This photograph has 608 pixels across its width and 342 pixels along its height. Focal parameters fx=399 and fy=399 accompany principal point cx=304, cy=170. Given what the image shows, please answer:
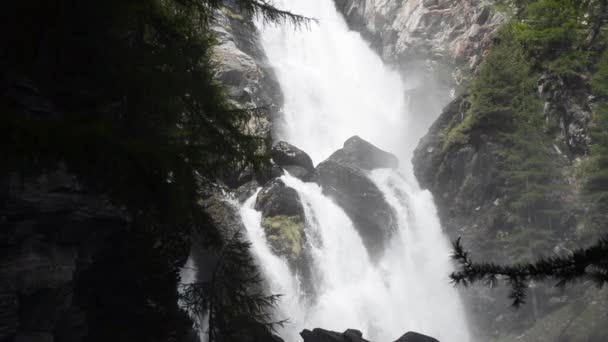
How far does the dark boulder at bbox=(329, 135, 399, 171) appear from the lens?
28.5m

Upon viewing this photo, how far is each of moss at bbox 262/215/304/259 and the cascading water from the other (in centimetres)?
43

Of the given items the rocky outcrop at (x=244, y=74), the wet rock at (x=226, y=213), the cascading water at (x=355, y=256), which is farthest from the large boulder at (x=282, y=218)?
the rocky outcrop at (x=244, y=74)

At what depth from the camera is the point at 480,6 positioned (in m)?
33.8

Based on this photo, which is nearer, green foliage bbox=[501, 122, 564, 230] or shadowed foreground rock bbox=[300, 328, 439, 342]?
shadowed foreground rock bbox=[300, 328, 439, 342]

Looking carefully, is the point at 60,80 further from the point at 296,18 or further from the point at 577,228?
the point at 577,228

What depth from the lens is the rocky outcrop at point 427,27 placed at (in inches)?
1275

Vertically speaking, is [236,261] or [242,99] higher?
[242,99]

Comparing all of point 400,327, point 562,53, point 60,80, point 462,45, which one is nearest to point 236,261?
point 60,80

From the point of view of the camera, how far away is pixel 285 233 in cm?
1945

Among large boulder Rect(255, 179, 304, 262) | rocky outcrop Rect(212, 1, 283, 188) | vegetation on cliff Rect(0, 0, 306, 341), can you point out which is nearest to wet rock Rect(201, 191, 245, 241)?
large boulder Rect(255, 179, 304, 262)

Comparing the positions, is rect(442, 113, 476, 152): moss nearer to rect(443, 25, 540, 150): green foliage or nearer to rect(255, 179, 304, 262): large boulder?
rect(443, 25, 540, 150): green foliage

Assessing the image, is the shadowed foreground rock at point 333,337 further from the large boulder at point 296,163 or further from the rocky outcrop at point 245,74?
the rocky outcrop at point 245,74

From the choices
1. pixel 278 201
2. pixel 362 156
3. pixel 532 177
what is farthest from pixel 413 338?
pixel 362 156

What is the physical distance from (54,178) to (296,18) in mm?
4908
